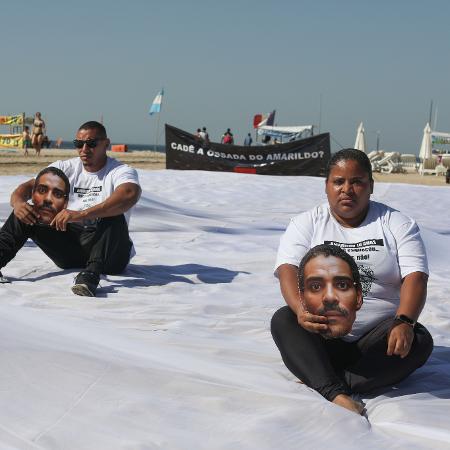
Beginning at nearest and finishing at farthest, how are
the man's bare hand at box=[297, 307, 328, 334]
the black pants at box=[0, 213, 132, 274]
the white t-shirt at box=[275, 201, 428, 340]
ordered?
1. the man's bare hand at box=[297, 307, 328, 334]
2. the white t-shirt at box=[275, 201, 428, 340]
3. the black pants at box=[0, 213, 132, 274]

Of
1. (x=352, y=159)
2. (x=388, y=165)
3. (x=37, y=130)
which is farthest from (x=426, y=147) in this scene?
(x=352, y=159)

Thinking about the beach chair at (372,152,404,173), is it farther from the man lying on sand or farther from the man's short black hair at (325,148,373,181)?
the man's short black hair at (325,148,373,181)

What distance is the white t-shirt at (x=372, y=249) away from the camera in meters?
2.48

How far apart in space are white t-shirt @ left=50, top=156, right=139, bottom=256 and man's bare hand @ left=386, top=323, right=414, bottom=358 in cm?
214

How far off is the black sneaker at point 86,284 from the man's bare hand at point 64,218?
26cm

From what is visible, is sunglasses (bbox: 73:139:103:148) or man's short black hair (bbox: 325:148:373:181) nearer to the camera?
man's short black hair (bbox: 325:148:373:181)

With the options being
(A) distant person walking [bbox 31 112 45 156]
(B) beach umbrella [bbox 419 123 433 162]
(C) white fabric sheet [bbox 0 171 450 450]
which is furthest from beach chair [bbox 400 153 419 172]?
(C) white fabric sheet [bbox 0 171 450 450]

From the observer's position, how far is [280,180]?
362 inches

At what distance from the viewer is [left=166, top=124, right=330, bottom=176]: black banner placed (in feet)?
53.0

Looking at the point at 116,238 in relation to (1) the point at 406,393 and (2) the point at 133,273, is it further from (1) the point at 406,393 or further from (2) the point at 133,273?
(1) the point at 406,393

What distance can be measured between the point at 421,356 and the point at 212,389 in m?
0.68

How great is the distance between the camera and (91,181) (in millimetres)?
4238

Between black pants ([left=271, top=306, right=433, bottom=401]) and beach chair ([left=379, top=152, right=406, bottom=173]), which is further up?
black pants ([left=271, top=306, right=433, bottom=401])

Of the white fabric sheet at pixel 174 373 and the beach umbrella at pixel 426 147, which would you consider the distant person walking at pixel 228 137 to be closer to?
the beach umbrella at pixel 426 147
